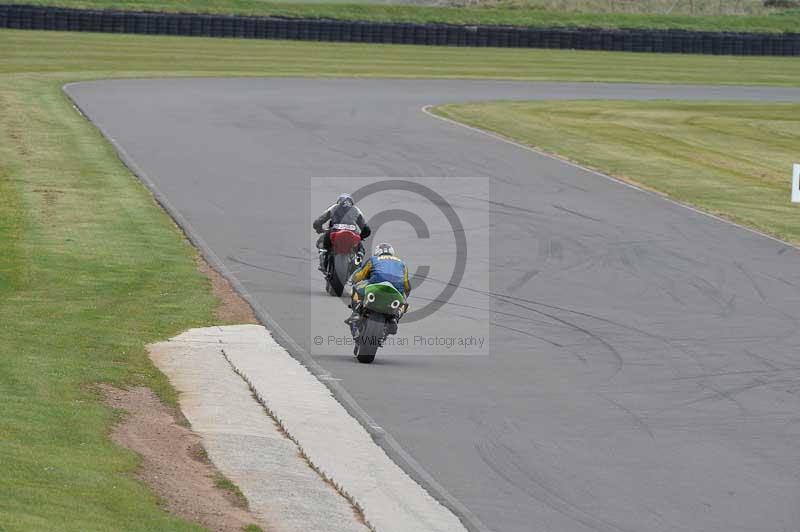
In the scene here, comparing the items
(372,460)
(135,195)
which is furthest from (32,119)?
(372,460)

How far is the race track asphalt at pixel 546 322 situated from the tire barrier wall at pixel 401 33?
27.7m

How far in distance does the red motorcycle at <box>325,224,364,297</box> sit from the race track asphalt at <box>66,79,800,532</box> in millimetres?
370

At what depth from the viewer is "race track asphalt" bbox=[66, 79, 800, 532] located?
34.2 ft

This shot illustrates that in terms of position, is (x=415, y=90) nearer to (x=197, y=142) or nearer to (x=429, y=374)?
(x=197, y=142)

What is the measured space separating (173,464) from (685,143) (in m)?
29.6

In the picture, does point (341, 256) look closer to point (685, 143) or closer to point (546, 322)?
point (546, 322)

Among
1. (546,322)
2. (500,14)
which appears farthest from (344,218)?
(500,14)

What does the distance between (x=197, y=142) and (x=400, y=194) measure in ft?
26.4

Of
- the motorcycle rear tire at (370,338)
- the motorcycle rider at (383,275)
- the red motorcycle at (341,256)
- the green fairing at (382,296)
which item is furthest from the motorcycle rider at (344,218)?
the green fairing at (382,296)

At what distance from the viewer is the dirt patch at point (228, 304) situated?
16.0 metres

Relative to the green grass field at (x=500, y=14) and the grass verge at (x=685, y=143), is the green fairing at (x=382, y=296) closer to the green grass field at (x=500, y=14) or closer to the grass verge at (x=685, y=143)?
the grass verge at (x=685, y=143)

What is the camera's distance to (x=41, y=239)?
20.9m

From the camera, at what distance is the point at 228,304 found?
16.8 m

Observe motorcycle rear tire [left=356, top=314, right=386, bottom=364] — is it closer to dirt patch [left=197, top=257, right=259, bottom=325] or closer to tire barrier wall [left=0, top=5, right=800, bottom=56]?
dirt patch [left=197, top=257, right=259, bottom=325]
